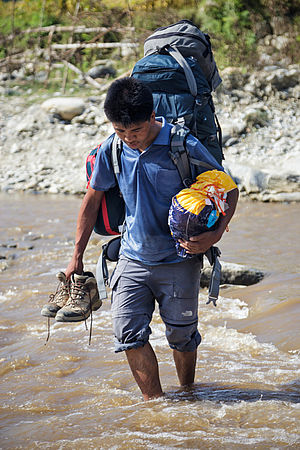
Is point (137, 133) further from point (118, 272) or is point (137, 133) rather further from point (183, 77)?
point (118, 272)

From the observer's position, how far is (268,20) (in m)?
15.8

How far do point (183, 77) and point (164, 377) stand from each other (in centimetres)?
190

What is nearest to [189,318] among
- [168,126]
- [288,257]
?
[168,126]

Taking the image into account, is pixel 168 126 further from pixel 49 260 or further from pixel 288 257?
pixel 49 260

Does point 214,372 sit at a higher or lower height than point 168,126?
lower

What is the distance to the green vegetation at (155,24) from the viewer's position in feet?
48.0

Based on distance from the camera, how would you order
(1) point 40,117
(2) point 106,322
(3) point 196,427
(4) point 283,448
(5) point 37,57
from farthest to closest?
(5) point 37,57
(1) point 40,117
(2) point 106,322
(3) point 196,427
(4) point 283,448

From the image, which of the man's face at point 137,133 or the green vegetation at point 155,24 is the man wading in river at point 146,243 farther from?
the green vegetation at point 155,24

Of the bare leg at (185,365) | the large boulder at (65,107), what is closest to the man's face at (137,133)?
the bare leg at (185,365)

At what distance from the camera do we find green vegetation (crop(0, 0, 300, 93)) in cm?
1464

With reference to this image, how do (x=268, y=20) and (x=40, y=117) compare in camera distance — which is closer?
(x=40, y=117)

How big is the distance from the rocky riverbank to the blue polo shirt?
7.31 m

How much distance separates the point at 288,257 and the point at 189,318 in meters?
3.38

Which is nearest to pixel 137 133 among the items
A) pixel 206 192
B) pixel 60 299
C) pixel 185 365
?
pixel 206 192
